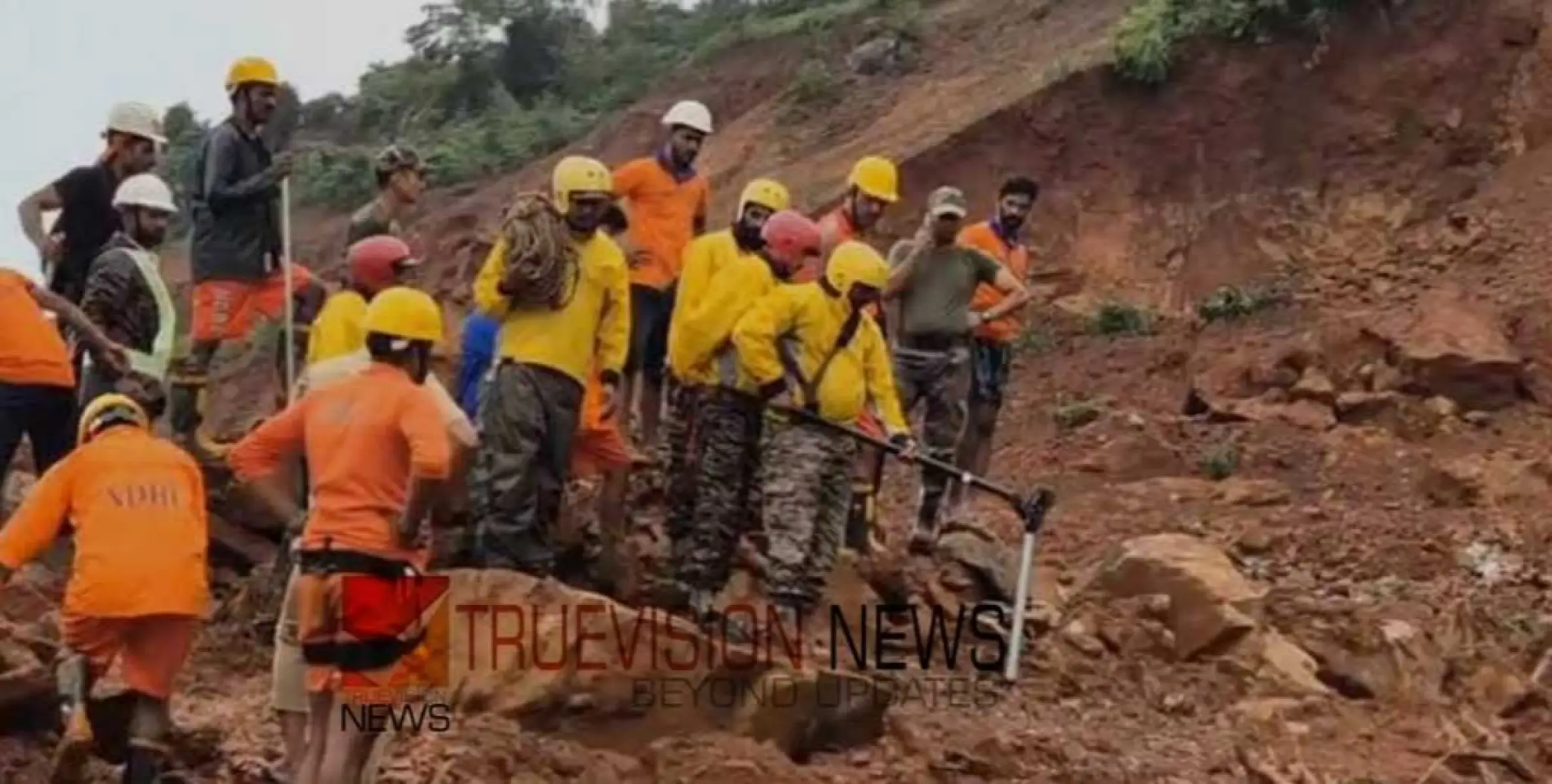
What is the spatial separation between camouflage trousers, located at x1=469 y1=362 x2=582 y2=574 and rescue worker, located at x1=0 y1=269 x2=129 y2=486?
1.52 metres

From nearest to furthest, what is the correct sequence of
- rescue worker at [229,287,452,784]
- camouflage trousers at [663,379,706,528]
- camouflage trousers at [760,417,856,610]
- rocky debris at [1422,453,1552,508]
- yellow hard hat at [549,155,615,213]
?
rescue worker at [229,287,452,784] < yellow hard hat at [549,155,615,213] < camouflage trousers at [760,417,856,610] < camouflage trousers at [663,379,706,528] < rocky debris at [1422,453,1552,508]

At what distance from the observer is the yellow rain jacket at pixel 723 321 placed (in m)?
9.92

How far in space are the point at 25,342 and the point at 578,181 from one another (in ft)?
7.14

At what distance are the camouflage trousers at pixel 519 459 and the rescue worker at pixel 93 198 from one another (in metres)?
2.03

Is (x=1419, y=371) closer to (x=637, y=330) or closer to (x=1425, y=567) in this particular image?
(x=1425, y=567)

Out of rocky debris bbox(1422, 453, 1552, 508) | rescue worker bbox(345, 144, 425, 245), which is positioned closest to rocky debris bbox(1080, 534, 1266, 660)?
rocky debris bbox(1422, 453, 1552, 508)

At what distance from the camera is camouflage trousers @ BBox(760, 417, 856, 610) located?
9.68 metres

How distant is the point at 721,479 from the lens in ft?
32.5

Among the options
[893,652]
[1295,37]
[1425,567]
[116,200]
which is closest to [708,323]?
[893,652]

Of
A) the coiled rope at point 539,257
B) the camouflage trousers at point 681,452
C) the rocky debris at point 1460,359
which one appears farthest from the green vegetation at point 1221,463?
the coiled rope at point 539,257

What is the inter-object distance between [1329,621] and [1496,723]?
2.94ft

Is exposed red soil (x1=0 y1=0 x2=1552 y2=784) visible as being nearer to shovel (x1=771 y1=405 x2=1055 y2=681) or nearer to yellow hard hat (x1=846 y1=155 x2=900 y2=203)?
shovel (x1=771 y1=405 x2=1055 y2=681)

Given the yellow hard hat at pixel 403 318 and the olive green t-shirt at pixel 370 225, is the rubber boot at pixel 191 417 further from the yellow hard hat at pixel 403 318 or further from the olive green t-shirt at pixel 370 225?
the yellow hard hat at pixel 403 318

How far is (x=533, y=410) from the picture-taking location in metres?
9.27
